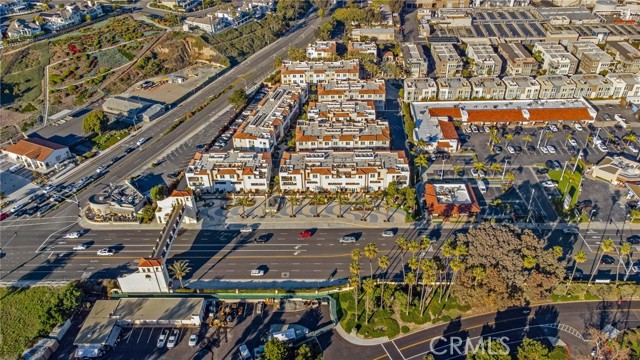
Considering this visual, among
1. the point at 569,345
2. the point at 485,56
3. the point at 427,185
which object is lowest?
the point at 569,345

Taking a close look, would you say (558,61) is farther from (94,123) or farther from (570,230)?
(94,123)

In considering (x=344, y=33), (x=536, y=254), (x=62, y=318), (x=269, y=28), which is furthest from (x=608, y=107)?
(x=62, y=318)

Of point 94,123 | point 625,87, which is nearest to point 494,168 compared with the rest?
point 625,87

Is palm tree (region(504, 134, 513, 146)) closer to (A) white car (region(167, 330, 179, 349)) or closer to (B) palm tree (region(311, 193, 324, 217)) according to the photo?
(B) palm tree (region(311, 193, 324, 217))

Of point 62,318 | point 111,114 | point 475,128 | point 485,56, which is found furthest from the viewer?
point 485,56

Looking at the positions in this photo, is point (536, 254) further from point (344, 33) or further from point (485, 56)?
point (344, 33)

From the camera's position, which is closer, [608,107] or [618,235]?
[618,235]
